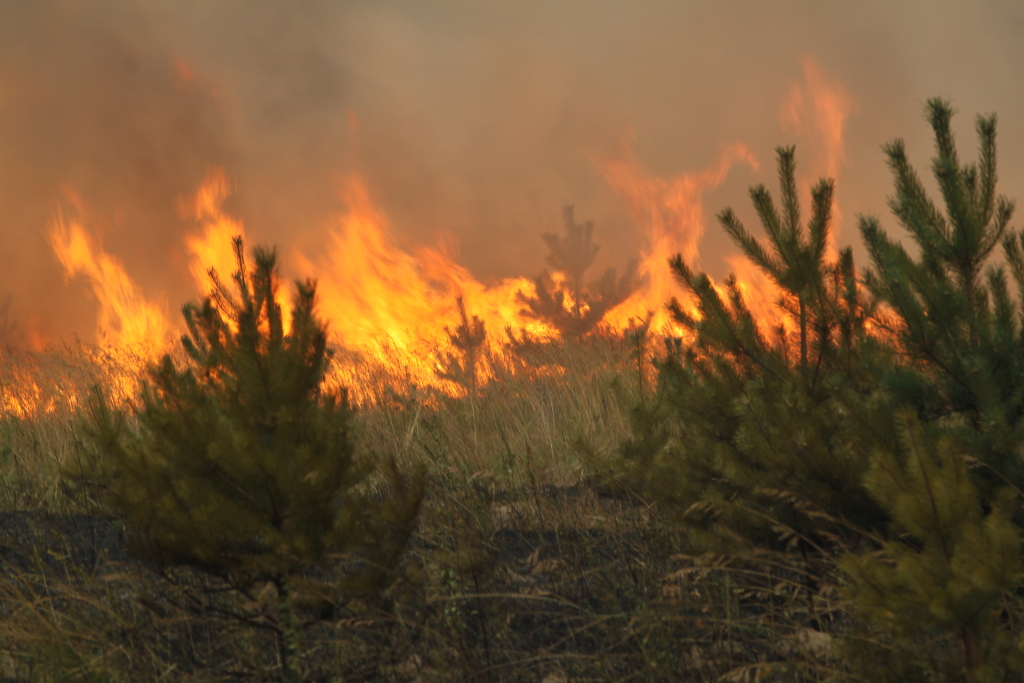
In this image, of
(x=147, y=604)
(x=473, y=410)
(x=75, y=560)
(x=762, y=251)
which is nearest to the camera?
(x=147, y=604)

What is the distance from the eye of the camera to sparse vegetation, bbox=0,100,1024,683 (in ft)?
5.81

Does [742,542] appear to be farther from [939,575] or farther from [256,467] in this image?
[256,467]

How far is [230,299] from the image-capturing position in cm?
216

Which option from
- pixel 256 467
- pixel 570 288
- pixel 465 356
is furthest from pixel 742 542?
pixel 570 288

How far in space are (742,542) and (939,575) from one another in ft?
2.58

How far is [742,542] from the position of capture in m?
2.40

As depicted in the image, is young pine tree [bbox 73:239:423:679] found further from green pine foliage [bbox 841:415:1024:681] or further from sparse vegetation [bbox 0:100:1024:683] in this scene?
green pine foliage [bbox 841:415:1024:681]

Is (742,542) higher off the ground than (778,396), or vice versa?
(778,396)

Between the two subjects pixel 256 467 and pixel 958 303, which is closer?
pixel 256 467

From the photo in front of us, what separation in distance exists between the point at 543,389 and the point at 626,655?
186 inches

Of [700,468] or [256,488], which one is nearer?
[256,488]

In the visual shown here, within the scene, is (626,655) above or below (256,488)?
below

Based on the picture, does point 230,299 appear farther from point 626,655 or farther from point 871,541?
point 871,541

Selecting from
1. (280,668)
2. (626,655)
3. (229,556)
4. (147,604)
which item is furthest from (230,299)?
(626,655)
